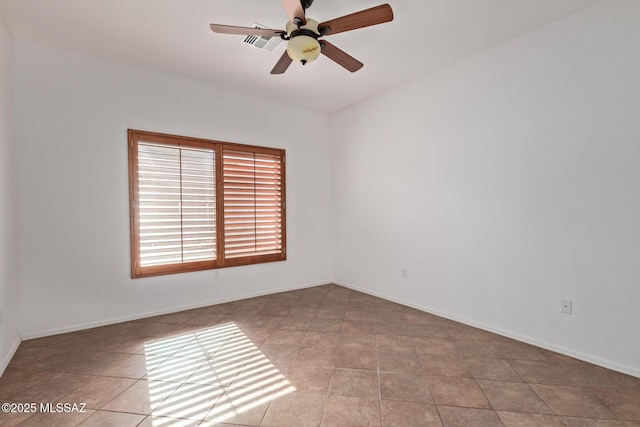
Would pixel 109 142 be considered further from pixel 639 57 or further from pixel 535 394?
pixel 639 57

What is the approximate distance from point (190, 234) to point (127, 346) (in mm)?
1417

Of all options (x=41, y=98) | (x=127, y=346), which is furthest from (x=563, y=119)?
(x=41, y=98)

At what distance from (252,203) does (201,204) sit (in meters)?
0.72

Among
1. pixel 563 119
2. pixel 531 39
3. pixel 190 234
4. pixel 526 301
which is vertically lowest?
pixel 526 301

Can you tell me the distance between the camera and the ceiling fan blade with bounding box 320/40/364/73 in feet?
7.47

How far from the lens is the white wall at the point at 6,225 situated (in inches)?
93.1

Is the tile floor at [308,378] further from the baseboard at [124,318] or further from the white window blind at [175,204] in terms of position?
the white window blind at [175,204]

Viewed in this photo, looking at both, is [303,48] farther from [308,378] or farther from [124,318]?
[124,318]

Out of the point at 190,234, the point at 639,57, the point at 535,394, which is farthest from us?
the point at 190,234

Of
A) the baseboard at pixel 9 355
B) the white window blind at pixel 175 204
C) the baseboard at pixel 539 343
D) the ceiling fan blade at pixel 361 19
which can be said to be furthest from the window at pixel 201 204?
the ceiling fan blade at pixel 361 19

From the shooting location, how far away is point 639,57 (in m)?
2.16

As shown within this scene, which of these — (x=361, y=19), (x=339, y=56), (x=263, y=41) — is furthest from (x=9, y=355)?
(x=361, y=19)

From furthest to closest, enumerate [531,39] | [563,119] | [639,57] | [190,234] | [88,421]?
[190,234]
[531,39]
[563,119]
[639,57]
[88,421]

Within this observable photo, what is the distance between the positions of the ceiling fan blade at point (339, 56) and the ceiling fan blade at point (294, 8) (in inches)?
11.4
